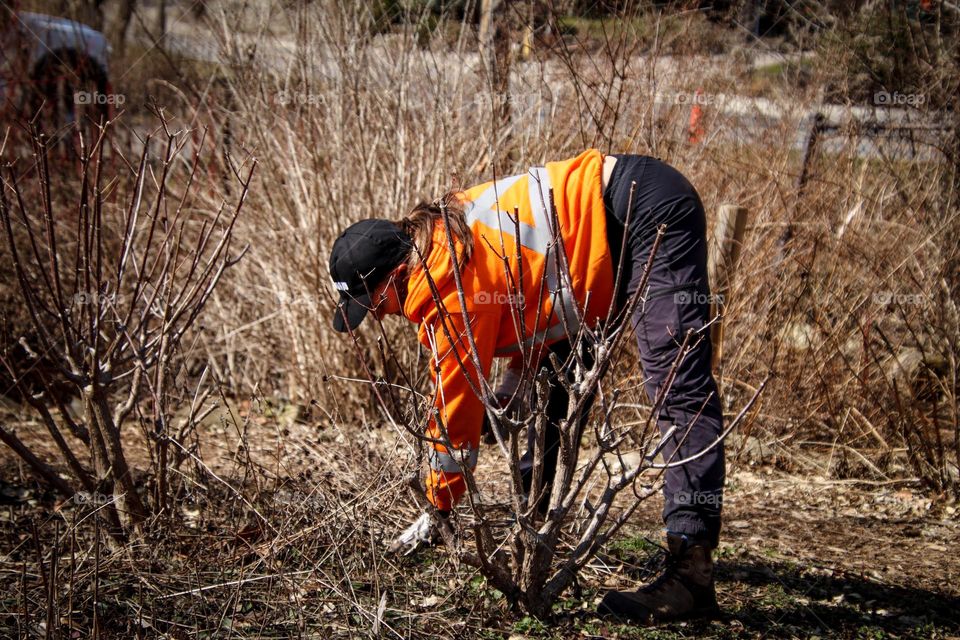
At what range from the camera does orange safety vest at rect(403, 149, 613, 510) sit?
8.78 ft

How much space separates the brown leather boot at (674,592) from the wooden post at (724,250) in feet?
5.36

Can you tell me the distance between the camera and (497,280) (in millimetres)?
2738

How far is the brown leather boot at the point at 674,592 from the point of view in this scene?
271 centimetres

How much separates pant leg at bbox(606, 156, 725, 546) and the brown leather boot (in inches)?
2.4

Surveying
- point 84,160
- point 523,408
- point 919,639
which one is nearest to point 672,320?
point 523,408

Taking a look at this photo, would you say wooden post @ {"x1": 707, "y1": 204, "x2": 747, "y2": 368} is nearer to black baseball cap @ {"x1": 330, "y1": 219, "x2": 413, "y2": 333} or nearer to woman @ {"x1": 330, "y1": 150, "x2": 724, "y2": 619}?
woman @ {"x1": 330, "y1": 150, "x2": 724, "y2": 619}

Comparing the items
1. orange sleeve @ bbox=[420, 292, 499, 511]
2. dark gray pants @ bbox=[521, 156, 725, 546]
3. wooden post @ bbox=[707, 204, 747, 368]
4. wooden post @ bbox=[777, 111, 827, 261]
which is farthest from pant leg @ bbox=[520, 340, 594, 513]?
wooden post @ bbox=[777, 111, 827, 261]

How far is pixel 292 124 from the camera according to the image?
511 centimetres

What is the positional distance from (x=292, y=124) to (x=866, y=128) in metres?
3.13

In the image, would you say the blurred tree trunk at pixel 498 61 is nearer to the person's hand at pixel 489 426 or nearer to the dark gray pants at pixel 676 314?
the person's hand at pixel 489 426

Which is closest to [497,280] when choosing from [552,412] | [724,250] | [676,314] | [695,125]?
[676,314]

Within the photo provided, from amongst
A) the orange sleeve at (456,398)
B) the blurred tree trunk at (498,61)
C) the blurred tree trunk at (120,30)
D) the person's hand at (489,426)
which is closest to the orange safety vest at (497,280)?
the orange sleeve at (456,398)

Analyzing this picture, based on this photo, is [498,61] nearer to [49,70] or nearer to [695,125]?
[695,125]

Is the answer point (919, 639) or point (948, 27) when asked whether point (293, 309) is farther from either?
point (948, 27)
